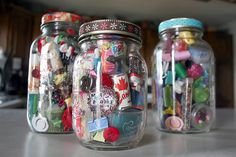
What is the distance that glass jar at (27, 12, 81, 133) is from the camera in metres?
0.45

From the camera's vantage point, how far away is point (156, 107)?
1.88ft

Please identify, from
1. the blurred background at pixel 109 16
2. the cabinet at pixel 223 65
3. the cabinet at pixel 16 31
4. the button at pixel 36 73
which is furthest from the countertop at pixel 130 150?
the cabinet at pixel 223 65

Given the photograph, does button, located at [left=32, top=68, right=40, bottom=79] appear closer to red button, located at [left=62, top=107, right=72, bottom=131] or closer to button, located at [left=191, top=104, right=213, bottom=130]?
red button, located at [left=62, top=107, right=72, bottom=131]

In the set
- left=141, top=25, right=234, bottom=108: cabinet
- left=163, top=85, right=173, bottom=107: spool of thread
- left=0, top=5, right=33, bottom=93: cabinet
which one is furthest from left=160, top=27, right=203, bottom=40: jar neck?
left=141, top=25, right=234, bottom=108: cabinet

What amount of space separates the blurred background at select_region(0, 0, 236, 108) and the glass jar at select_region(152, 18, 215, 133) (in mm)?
1798

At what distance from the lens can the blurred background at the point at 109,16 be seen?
2.52 m

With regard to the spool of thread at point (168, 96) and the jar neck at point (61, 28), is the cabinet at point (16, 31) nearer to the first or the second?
the jar neck at point (61, 28)

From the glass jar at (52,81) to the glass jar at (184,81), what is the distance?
0.22m

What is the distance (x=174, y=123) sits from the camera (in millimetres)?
504

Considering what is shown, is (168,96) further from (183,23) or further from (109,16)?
(109,16)

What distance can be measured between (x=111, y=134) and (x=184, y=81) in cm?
26

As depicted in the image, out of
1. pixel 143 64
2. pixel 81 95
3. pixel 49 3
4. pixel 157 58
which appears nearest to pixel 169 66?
pixel 157 58

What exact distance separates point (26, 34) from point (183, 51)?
2.58 metres

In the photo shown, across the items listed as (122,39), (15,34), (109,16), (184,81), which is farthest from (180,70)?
(109,16)
